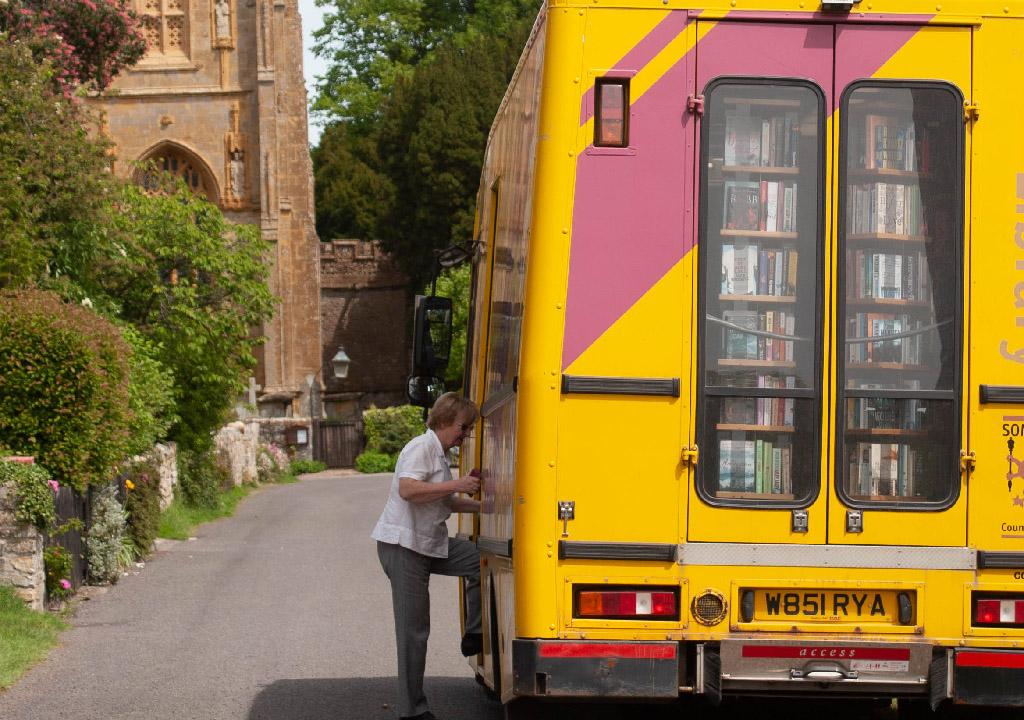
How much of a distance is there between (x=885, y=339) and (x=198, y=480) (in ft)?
73.6

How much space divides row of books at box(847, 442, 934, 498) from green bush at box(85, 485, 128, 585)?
1156 cm

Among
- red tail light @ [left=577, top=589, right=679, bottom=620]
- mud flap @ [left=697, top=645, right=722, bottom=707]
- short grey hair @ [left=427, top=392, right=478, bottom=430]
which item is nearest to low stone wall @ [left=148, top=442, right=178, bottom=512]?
short grey hair @ [left=427, top=392, right=478, bottom=430]

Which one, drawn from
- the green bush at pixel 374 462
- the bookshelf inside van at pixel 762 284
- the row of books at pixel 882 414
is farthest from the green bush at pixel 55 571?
the green bush at pixel 374 462

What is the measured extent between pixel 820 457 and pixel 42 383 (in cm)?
1050

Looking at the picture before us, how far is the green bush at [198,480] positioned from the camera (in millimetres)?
26438

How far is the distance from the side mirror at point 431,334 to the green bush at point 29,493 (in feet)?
18.0

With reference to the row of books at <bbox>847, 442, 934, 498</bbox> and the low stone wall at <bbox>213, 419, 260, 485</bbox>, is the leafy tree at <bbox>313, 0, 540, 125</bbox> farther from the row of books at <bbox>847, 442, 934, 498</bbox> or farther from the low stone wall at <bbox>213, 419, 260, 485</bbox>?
the row of books at <bbox>847, 442, 934, 498</bbox>

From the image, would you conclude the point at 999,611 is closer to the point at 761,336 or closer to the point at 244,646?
the point at 761,336

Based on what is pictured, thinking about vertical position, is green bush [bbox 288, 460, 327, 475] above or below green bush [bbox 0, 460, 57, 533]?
below

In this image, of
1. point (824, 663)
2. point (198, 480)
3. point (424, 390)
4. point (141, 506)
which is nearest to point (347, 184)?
point (198, 480)

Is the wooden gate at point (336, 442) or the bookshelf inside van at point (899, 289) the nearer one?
the bookshelf inside van at point (899, 289)

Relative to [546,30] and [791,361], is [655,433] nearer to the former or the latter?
[791,361]

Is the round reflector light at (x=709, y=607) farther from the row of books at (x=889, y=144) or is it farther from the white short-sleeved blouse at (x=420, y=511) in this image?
the white short-sleeved blouse at (x=420, y=511)

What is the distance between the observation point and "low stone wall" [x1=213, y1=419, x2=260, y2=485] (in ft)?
108
